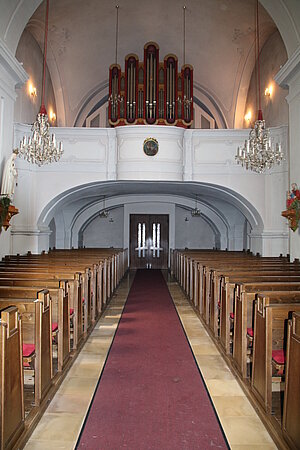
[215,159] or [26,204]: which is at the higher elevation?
[215,159]

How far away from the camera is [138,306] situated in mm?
8703

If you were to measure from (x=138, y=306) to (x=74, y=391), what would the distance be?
4.75 metres

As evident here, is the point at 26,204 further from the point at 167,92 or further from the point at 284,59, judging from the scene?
the point at 284,59

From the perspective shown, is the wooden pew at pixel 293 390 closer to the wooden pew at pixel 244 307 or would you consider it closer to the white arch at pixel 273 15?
the wooden pew at pixel 244 307

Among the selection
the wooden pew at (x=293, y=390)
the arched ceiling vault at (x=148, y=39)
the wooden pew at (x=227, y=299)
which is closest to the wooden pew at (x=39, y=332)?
the wooden pew at (x=293, y=390)

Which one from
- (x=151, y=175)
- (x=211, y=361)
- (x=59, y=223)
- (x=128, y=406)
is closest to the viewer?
(x=128, y=406)

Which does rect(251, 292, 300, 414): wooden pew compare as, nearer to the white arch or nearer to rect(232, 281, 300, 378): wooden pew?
rect(232, 281, 300, 378): wooden pew

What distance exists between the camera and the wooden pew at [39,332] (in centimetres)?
358

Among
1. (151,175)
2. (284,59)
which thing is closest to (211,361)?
(151,175)

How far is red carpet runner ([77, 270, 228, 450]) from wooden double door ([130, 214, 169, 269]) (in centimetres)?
1283

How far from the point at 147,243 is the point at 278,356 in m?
15.8

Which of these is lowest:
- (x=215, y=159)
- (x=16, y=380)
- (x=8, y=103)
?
(x=16, y=380)

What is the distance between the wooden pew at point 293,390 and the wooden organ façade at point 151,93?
981 centimetres

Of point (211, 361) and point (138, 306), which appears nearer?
point (211, 361)
